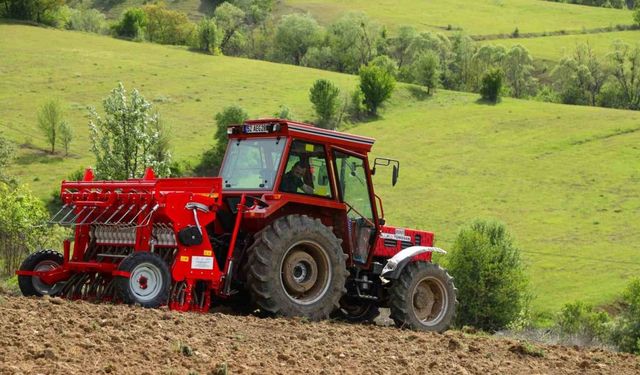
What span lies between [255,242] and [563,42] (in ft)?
444

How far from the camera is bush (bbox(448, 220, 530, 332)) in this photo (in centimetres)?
5247

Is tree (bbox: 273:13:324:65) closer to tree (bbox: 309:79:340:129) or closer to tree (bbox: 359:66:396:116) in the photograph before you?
tree (bbox: 359:66:396:116)

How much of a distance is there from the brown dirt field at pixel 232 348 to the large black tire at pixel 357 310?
→ 6.00ft

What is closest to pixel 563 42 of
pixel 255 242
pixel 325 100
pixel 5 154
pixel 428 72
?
pixel 428 72

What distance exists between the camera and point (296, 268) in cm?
1301

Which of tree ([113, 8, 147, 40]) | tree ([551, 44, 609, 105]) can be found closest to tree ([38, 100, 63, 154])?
tree ([113, 8, 147, 40])

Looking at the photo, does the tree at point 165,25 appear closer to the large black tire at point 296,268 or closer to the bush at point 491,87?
the bush at point 491,87

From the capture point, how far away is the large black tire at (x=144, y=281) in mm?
11633

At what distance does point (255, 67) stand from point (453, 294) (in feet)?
286

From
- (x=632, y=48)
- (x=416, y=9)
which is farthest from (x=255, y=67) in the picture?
(x=416, y=9)

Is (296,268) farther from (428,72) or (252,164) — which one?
(428,72)

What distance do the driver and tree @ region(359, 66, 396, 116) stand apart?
7682 centimetres

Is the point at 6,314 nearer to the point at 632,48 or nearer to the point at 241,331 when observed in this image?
the point at 241,331

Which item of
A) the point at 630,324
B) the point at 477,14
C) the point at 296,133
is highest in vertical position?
the point at 477,14
